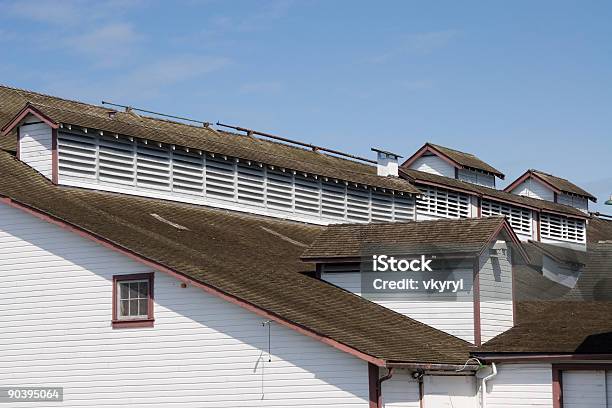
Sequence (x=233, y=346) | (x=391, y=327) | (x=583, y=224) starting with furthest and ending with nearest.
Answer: (x=583, y=224) → (x=391, y=327) → (x=233, y=346)

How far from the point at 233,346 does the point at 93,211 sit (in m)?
8.37

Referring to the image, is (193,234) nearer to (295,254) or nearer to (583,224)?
(295,254)

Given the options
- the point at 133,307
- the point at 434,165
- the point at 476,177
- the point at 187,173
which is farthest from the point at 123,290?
the point at 476,177

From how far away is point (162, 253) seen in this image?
33344mm

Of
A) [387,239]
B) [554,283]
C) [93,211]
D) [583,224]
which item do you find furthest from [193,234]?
[583,224]

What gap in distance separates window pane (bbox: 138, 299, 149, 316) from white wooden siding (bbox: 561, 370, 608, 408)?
39.2 feet

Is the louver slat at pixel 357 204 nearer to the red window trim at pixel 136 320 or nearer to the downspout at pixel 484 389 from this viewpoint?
the downspout at pixel 484 389

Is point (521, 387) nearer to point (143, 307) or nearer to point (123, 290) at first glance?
point (143, 307)

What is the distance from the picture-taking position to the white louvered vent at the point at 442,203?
59.1 meters

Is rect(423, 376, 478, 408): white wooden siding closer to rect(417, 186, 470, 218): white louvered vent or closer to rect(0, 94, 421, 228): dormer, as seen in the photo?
rect(0, 94, 421, 228): dormer

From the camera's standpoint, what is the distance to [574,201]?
79875mm

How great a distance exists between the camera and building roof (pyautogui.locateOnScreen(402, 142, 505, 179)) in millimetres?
68188

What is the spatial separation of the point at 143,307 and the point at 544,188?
49.1 metres

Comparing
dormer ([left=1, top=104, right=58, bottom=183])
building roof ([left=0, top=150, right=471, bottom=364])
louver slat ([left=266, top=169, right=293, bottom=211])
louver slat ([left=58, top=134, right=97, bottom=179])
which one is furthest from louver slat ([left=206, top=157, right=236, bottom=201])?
dormer ([left=1, top=104, right=58, bottom=183])
